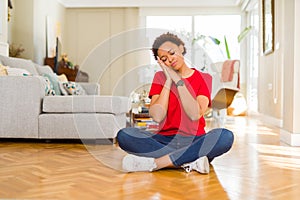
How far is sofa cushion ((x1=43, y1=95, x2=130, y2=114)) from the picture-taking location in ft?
11.7

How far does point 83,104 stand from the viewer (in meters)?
3.58

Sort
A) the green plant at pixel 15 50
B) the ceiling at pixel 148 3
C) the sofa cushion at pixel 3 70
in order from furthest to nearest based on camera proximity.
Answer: the ceiling at pixel 148 3 < the green plant at pixel 15 50 < the sofa cushion at pixel 3 70

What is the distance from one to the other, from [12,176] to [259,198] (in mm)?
1323

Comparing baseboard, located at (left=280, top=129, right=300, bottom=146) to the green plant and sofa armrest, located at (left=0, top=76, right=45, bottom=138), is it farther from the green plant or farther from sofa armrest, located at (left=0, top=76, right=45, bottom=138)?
the green plant

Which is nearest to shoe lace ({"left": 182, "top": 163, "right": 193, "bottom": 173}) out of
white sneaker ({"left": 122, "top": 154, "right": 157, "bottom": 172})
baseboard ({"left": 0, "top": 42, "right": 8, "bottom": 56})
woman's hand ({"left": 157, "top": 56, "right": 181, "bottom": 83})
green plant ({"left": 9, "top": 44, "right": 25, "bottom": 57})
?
white sneaker ({"left": 122, "top": 154, "right": 157, "bottom": 172})

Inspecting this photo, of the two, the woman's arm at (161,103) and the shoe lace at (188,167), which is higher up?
the woman's arm at (161,103)

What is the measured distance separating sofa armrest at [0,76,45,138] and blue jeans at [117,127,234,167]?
1397 mm

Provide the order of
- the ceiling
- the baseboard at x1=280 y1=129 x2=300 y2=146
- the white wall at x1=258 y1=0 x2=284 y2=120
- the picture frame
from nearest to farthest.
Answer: the baseboard at x1=280 y1=129 x2=300 y2=146, the white wall at x1=258 y1=0 x2=284 y2=120, the picture frame, the ceiling

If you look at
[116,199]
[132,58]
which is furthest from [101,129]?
[132,58]

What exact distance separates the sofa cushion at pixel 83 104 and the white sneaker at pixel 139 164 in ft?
3.99

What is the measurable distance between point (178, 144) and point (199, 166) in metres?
0.19

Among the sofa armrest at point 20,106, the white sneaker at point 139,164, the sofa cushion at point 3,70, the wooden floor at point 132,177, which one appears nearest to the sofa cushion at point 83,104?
the sofa armrest at point 20,106

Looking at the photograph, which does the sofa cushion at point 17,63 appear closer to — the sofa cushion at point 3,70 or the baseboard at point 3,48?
the sofa cushion at point 3,70

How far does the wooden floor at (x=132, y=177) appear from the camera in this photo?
187cm
